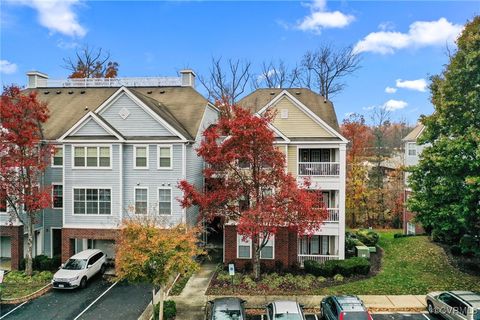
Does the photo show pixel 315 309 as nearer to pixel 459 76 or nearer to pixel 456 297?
pixel 456 297

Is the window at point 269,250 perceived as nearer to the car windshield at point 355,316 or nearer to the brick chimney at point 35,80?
the car windshield at point 355,316

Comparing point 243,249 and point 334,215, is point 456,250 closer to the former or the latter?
point 334,215

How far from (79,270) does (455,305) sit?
62.5 ft

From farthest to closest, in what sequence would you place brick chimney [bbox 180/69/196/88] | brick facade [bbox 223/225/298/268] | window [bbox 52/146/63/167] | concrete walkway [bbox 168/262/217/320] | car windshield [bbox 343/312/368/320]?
brick chimney [bbox 180/69/196/88], window [bbox 52/146/63/167], brick facade [bbox 223/225/298/268], concrete walkway [bbox 168/262/217/320], car windshield [bbox 343/312/368/320]

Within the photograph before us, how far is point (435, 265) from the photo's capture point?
920 inches

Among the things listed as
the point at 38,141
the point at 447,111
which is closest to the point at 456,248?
the point at 447,111

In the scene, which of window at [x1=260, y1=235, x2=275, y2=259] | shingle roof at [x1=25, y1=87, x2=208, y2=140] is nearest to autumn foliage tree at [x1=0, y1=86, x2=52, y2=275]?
shingle roof at [x1=25, y1=87, x2=208, y2=140]

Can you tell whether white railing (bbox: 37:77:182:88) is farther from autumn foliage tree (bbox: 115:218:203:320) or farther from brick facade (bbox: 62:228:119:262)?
autumn foliage tree (bbox: 115:218:203:320)

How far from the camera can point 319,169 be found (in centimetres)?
2447

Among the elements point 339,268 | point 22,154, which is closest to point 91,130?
point 22,154

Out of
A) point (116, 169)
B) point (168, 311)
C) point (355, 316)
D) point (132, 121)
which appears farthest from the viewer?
point (132, 121)

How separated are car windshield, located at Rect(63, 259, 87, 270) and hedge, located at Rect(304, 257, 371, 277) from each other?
1320 cm

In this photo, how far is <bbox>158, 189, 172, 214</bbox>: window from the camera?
24.1 meters

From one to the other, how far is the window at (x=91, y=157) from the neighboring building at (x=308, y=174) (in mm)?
8997
